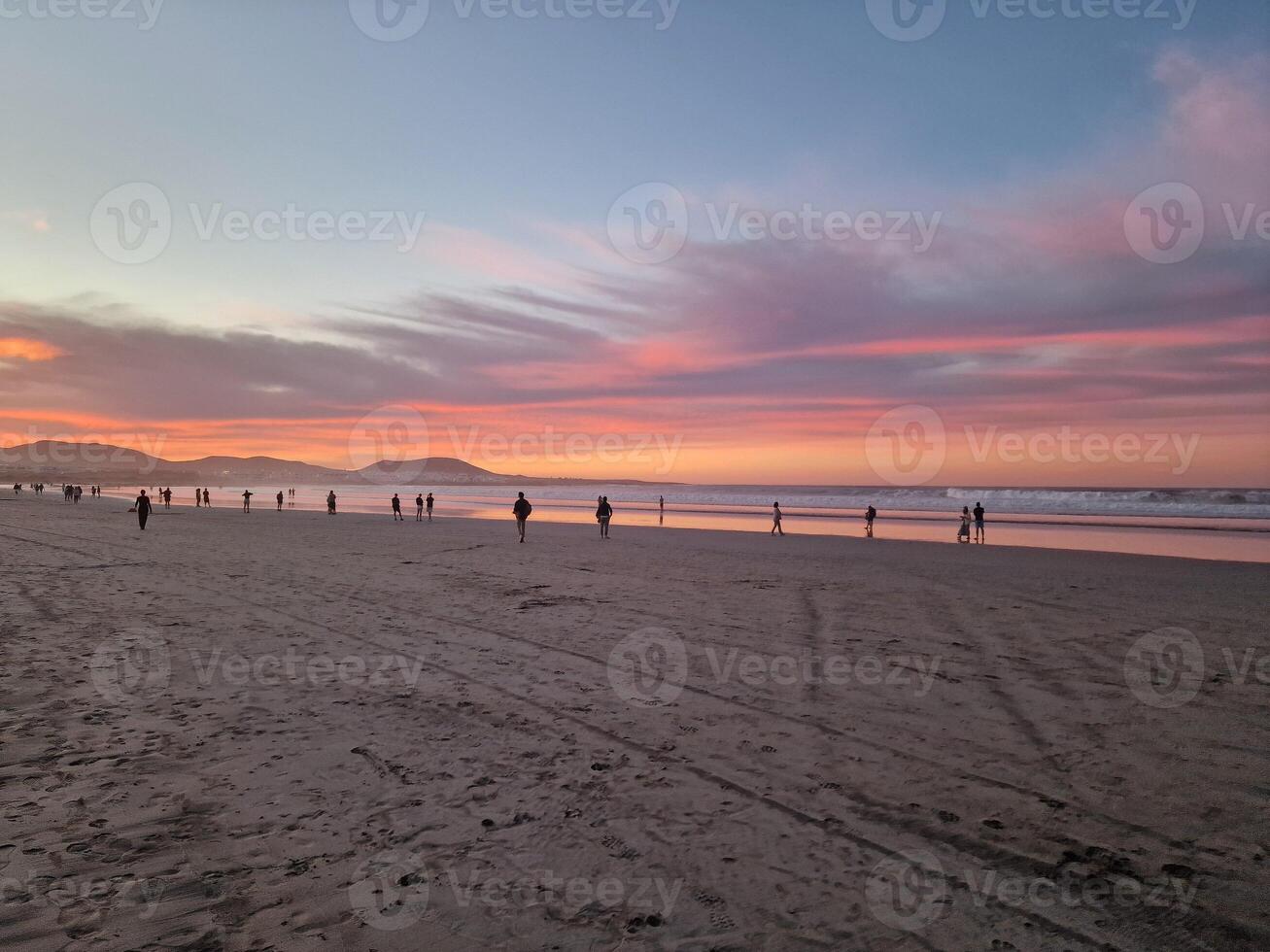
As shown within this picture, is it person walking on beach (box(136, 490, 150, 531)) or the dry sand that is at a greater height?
person walking on beach (box(136, 490, 150, 531))

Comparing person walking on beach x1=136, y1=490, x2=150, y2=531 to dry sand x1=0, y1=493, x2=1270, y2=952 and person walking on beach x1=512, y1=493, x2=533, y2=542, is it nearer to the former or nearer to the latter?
person walking on beach x1=512, y1=493, x2=533, y2=542

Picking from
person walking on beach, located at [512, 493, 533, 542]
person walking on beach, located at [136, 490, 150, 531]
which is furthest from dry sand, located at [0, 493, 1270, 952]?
person walking on beach, located at [136, 490, 150, 531]

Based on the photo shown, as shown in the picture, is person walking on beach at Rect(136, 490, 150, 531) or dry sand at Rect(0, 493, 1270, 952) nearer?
dry sand at Rect(0, 493, 1270, 952)

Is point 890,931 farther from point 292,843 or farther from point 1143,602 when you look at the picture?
point 1143,602

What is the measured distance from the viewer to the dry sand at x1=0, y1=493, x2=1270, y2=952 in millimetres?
3982

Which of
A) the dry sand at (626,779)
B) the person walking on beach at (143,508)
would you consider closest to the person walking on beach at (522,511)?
the dry sand at (626,779)

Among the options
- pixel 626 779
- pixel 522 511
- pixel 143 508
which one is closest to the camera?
pixel 626 779

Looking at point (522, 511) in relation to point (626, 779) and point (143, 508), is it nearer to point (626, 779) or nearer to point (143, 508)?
point (143, 508)

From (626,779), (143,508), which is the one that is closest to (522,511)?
(143,508)

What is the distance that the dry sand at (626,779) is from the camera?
3.98m

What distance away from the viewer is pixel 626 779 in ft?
19.0

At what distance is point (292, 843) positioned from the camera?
184 inches

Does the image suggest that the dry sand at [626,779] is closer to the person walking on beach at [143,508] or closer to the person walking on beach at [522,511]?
the person walking on beach at [522,511]

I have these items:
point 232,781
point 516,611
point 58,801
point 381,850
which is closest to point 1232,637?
point 516,611
